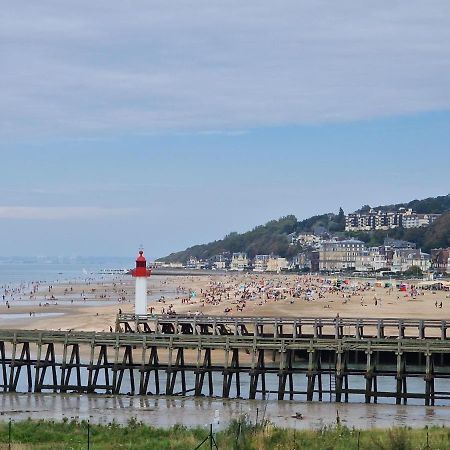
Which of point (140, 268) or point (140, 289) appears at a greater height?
point (140, 268)

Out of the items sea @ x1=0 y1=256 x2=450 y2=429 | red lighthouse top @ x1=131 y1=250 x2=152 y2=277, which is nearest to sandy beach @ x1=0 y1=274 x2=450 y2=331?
red lighthouse top @ x1=131 y1=250 x2=152 y2=277

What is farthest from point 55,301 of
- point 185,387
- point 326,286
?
point 185,387

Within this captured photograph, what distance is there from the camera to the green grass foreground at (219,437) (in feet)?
70.4

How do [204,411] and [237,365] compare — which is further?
[237,365]

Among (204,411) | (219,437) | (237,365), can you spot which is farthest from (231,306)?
(219,437)

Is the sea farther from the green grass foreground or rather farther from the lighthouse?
the lighthouse

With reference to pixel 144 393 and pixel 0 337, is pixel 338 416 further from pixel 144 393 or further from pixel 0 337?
pixel 0 337

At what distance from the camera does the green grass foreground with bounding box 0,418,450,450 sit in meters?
21.5

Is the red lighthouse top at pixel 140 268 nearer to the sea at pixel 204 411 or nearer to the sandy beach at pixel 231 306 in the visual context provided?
the sea at pixel 204 411

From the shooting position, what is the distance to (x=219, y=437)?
2217 centimetres

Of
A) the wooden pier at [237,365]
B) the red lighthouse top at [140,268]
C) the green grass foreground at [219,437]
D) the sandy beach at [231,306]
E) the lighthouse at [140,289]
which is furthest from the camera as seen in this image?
the sandy beach at [231,306]

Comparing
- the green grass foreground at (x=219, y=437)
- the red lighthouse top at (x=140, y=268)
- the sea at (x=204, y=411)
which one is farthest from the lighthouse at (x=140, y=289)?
the green grass foreground at (x=219, y=437)

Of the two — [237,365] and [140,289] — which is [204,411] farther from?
[140,289]

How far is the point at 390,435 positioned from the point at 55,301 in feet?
276
